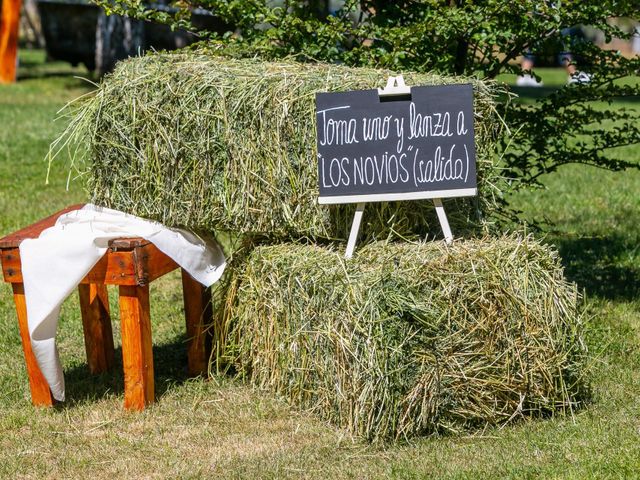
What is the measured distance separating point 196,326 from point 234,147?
108cm

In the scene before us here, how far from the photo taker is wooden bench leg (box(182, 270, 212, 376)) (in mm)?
5301

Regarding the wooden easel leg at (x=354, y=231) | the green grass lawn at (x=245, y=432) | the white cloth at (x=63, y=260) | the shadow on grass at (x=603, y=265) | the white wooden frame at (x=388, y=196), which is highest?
the white wooden frame at (x=388, y=196)

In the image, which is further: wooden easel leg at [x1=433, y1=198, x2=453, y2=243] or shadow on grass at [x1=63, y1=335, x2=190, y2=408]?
shadow on grass at [x1=63, y1=335, x2=190, y2=408]

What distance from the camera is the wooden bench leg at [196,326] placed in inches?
209

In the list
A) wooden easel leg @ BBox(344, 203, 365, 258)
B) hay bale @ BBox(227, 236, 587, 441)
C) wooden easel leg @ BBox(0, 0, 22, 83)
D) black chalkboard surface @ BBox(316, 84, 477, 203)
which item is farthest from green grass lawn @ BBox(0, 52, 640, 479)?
wooden easel leg @ BBox(0, 0, 22, 83)

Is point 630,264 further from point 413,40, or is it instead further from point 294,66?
point 294,66

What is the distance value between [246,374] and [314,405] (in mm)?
644

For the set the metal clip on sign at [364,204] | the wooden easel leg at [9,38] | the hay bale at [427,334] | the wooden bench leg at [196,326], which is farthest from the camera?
the wooden easel leg at [9,38]

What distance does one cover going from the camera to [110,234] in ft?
15.7

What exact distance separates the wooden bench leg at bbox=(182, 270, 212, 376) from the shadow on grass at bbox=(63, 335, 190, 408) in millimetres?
96

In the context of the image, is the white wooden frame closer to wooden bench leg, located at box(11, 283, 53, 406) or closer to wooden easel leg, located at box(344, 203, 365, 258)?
wooden easel leg, located at box(344, 203, 365, 258)

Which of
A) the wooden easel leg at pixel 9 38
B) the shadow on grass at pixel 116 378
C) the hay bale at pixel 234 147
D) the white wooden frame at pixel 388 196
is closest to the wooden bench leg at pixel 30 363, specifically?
the shadow on grass at pixel 116 378

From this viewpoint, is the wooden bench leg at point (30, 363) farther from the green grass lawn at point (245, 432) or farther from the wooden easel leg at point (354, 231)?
the wooden easel leg at point (354, 231)

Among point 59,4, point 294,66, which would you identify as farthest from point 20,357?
point 59,4
